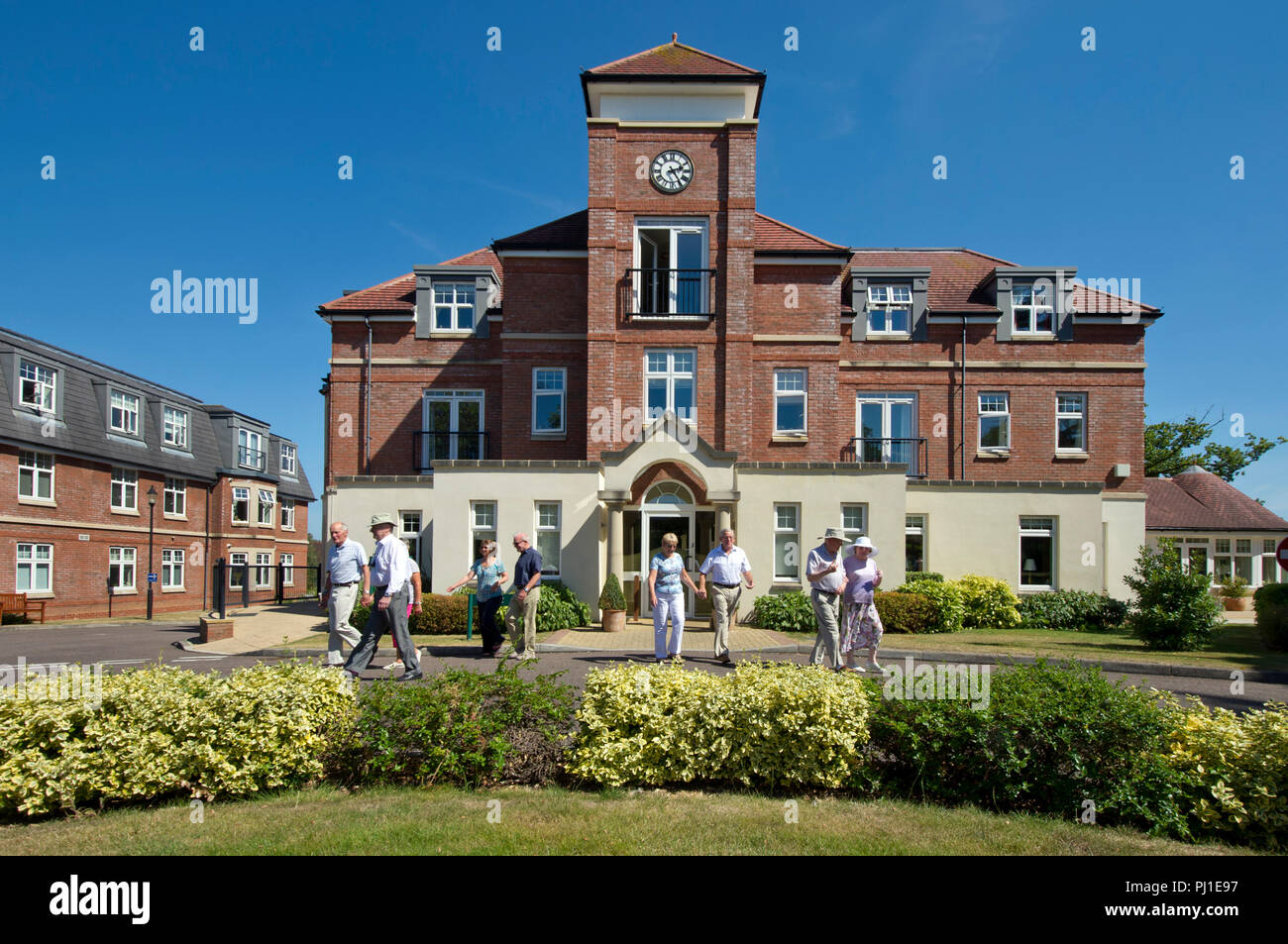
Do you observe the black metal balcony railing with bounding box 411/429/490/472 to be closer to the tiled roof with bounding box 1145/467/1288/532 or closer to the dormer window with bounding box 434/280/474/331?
the dormer window with bounding box 434/280/474/331

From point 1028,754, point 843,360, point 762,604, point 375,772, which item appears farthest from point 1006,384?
point 375,772

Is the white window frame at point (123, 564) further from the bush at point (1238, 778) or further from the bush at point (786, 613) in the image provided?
the bush at point (1238, 778)

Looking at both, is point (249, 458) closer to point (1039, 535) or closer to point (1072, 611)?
point (1039, 535)

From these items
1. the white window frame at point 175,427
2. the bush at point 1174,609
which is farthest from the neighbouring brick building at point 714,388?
the white window frame at point 175,427

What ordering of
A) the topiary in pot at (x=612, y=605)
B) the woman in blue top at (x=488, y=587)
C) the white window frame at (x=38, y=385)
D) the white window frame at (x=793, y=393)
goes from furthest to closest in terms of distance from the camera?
the white window frame at (x=38, y=385)
the white window frame at (x=793, y=393)
the topiary in pot at (x=612, y=605)
the woman in blue top at (x=488, y=587)

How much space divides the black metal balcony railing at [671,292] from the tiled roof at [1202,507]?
21423mm

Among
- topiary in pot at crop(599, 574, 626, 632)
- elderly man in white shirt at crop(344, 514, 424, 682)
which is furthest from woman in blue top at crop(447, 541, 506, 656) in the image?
topiary in pot at crop(599, 574, 626, 632)

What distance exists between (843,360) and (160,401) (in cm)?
3124

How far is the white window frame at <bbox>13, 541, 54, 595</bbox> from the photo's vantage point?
85.0 feet

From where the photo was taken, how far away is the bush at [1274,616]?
14.1 meters

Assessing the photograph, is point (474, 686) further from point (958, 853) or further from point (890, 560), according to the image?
point (890, 560)

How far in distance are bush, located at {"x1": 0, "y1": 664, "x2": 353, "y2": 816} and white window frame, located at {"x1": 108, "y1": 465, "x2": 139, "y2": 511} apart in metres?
30.6

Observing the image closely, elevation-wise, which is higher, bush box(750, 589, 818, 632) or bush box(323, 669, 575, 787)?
bush box(323, 669, 575, 787)

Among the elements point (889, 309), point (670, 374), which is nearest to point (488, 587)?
point (670, 374)
